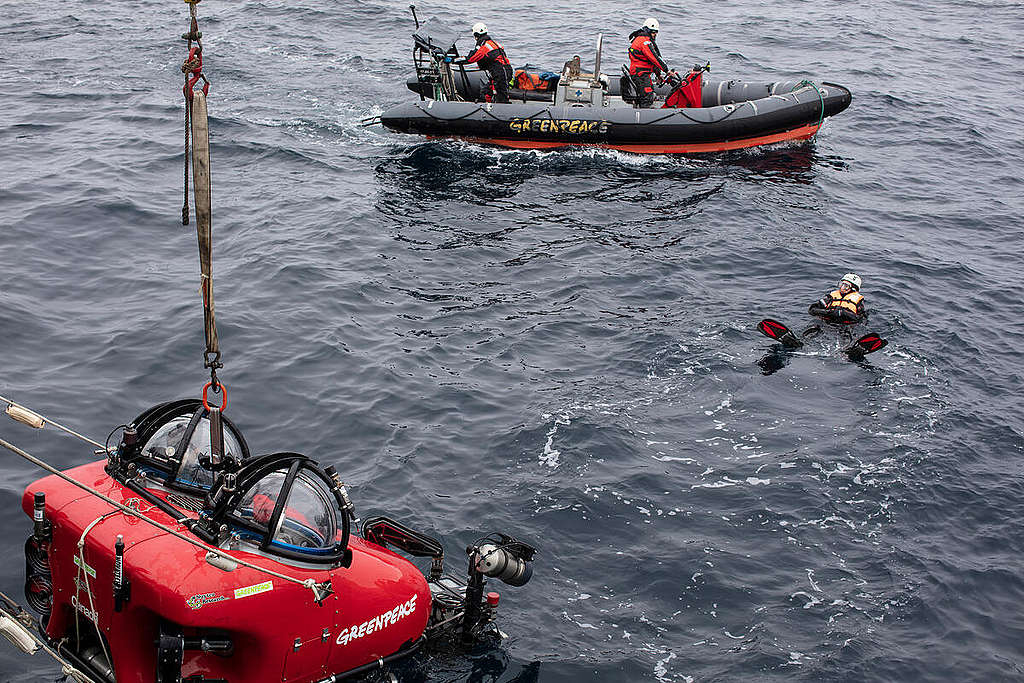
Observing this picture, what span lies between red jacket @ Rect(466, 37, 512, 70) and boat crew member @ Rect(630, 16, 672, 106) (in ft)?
9.58

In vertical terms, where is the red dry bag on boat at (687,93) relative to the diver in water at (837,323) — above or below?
above

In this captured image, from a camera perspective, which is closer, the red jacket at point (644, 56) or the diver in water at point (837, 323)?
the diver in water at point (837, 323)

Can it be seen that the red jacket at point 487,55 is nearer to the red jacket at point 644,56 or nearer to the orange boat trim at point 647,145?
the orange boat trim at point 647,145

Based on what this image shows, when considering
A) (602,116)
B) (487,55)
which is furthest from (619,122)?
(487,55)

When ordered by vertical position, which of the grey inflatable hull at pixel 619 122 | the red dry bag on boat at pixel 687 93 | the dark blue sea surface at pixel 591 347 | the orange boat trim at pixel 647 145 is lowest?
the dark blue sea surface at pixel 591 347

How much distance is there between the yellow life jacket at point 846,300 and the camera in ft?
45.3

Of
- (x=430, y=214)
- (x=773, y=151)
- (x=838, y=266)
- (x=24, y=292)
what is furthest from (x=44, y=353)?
(x=773, y=151)

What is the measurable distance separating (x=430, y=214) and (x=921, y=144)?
12.9 meters

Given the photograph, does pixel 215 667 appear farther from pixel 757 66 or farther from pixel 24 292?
pixel 757 66

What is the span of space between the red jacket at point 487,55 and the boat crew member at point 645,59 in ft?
9.58

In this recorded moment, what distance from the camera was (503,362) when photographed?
13.5 m

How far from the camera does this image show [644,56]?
20.9 m

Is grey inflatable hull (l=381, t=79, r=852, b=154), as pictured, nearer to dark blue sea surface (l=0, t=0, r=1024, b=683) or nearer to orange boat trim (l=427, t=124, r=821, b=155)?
orange boat trim (l=427, t=124, r=821, b=155)

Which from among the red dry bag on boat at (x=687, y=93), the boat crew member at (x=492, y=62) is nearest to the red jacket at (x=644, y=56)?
the red dry bag on boat at (x=687, y=93)
